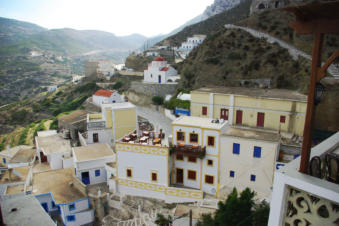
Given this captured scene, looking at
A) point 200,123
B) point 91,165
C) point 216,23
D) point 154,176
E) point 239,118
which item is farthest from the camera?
point 216,23

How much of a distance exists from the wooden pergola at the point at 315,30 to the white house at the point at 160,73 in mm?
42940

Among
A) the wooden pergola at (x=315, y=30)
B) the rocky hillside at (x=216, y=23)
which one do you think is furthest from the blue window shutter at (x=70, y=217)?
the rocky hillside at (x=216, y=23)

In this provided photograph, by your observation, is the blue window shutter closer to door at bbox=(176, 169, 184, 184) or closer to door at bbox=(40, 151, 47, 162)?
door at bbox=(176, 169, 184, 184)

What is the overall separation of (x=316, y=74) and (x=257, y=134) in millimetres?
14181

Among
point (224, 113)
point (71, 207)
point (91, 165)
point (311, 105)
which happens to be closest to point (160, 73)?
point (224, 113)

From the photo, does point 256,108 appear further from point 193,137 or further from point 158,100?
point 158,100

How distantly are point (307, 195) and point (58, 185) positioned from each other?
21250 mm

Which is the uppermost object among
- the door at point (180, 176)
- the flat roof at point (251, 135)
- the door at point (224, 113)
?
the door at point (224, 113)

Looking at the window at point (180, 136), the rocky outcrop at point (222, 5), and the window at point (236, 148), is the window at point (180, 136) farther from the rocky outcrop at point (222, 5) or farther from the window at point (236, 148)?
the rocky outcrop at point (222, 5)

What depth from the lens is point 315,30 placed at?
4395 mm

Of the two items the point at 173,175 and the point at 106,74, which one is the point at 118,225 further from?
the point at 106,74

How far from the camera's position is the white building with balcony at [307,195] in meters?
4.09

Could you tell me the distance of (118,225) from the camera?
18.0 meters

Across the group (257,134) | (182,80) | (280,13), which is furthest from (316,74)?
(280,13)
